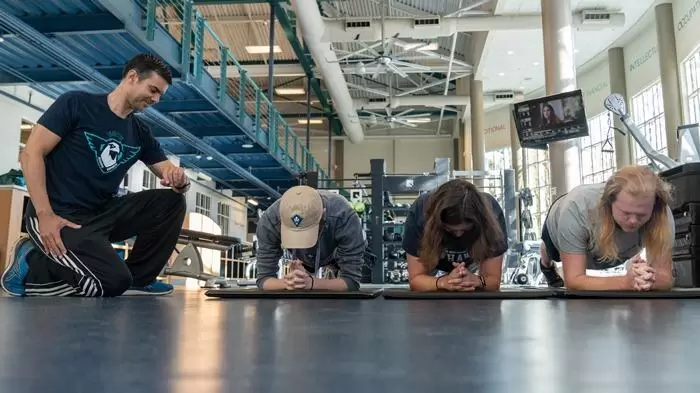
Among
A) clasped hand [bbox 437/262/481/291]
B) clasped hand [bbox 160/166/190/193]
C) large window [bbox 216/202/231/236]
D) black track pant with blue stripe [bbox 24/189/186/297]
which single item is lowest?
clasped hand [bbox 437/262/481/291]

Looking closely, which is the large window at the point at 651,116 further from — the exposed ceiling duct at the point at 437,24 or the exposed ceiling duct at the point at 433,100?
the exposed ceiling duct at the point at 433,100

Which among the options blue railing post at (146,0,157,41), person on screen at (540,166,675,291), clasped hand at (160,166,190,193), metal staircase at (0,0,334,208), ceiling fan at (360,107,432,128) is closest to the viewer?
person on screen at (540,166,675,291)

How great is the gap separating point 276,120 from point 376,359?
1136cm

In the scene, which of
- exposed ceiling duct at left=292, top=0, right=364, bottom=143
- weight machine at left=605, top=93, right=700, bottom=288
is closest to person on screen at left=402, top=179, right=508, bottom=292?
weight machine at left=605, top=93, right=700, bottom=288

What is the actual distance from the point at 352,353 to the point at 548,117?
24.9ft

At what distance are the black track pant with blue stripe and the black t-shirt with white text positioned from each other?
0.09 metres

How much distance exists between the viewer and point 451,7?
13.1 m

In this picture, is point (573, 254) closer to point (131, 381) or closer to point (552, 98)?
point (131, 381)

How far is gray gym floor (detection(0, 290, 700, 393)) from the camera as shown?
574 millimetres

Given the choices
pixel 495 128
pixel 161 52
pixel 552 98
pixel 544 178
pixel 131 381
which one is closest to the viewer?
pixel 131 381

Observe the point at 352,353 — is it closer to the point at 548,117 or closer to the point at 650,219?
the point at 650,219

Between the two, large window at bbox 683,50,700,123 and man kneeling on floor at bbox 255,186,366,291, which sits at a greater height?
large window at bbox 683,50,700,123

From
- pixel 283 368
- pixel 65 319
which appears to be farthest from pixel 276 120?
pixel 283 368

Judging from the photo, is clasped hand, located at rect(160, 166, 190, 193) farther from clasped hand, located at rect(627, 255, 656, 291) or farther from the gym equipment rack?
the gym equipment rack
